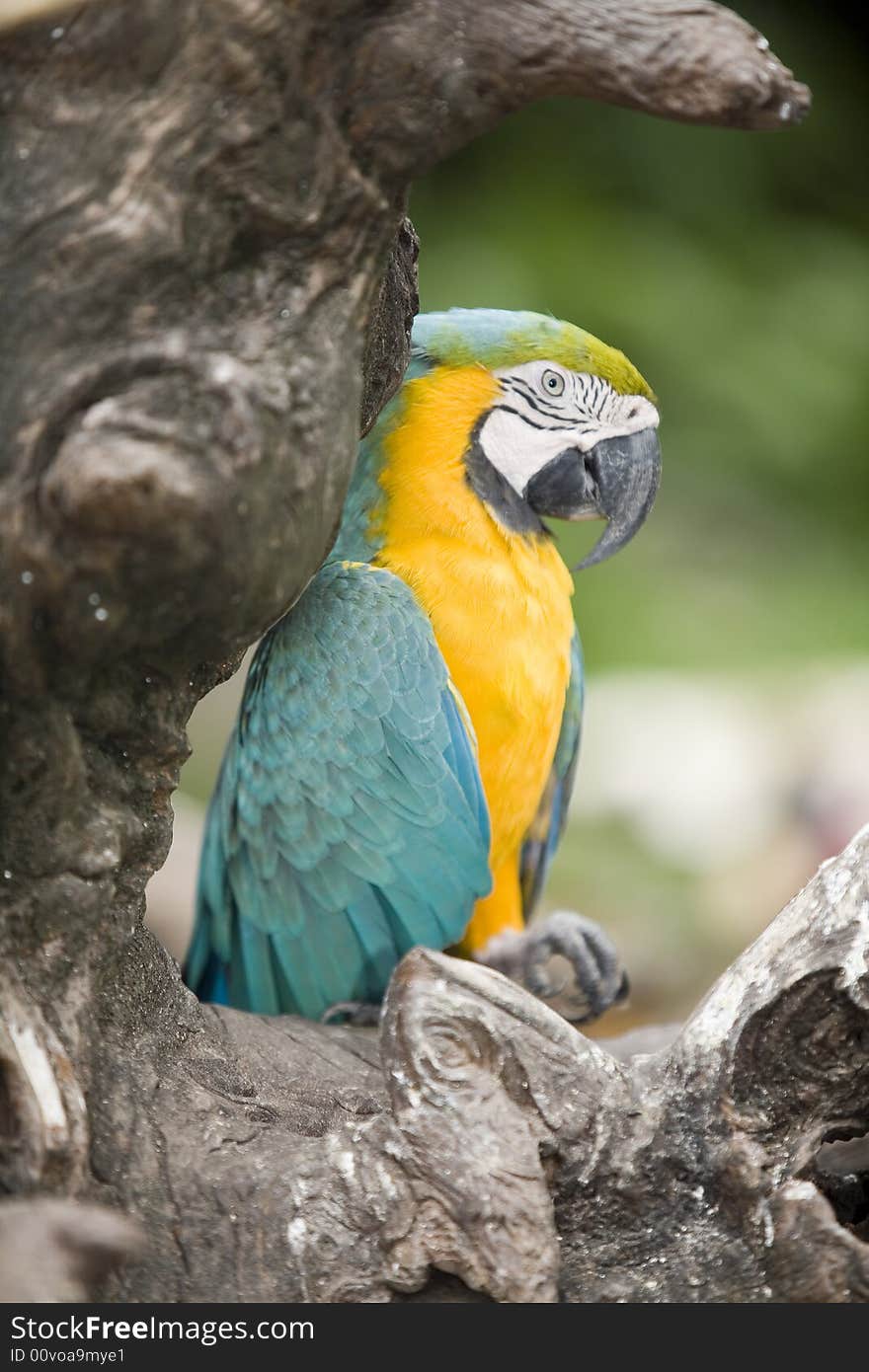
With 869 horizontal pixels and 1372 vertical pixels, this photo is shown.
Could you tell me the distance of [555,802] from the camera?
1786 millimetres

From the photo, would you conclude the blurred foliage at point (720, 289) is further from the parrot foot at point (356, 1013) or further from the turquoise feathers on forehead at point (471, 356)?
the parrot foot at point (356, 1013)

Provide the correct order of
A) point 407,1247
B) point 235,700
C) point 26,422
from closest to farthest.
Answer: point 26,422 → point 407,1247 → point 235,700

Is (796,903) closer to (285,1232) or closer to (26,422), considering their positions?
(285,1232)

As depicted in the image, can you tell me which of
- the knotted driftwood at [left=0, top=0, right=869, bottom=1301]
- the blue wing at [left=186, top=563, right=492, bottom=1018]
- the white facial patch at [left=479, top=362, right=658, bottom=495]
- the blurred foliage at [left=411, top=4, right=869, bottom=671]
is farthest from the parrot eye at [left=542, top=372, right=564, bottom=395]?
the blurred foliage at [left=411, top=4, right=869, bottom=671]

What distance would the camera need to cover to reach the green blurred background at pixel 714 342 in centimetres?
364

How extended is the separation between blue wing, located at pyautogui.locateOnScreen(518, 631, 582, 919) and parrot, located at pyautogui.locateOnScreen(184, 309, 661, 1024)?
0.32ft

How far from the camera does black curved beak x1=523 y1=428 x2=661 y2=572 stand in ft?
5.05

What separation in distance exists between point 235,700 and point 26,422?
289 centimetres

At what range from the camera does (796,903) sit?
1.03 m

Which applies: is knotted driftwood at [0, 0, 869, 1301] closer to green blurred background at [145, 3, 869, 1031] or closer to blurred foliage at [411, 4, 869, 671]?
green blurred background at [145, 3, 869, 1031]

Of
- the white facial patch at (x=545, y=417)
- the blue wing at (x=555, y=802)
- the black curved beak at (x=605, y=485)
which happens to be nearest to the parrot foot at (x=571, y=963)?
the blue wing at (x=555, y=802)

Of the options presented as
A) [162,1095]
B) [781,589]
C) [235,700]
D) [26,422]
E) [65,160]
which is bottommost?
[162,1095]

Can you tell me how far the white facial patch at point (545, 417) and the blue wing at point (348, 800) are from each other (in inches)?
8.7

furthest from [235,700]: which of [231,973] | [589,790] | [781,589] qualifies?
[231,973]
